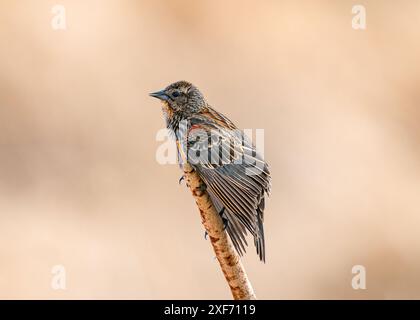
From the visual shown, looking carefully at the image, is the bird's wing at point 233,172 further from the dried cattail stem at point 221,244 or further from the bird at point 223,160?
the dried cattail stem at point 221,244

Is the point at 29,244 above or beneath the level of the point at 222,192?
beneath

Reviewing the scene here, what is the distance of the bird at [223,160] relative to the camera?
22.8ft

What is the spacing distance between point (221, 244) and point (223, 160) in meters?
1.21

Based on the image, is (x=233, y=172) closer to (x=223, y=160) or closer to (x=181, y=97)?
(x=223, y=160)

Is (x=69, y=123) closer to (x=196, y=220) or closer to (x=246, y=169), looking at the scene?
(x=196, y=220)

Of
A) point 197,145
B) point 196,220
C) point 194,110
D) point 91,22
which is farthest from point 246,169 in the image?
point 91,22

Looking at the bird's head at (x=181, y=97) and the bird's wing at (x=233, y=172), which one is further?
the bird's head at (x=181, y=97)

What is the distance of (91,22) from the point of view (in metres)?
15.0

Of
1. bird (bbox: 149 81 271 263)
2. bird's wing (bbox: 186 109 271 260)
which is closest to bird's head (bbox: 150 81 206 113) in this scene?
bird (bbox: 149 81 271 263)

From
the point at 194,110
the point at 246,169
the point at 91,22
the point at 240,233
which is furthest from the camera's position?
the point at 91,22

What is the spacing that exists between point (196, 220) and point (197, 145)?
228 inches

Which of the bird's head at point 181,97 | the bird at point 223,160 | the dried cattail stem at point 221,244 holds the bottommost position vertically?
the dried cattail stem at point 221,244

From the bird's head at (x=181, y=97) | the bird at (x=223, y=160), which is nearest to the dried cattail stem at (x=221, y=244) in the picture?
the bird at (x=223, y=160)

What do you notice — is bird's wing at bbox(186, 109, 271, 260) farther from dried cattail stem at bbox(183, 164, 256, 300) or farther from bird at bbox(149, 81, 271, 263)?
dried cattail stem at bbox(183, 164, 256, 300)
